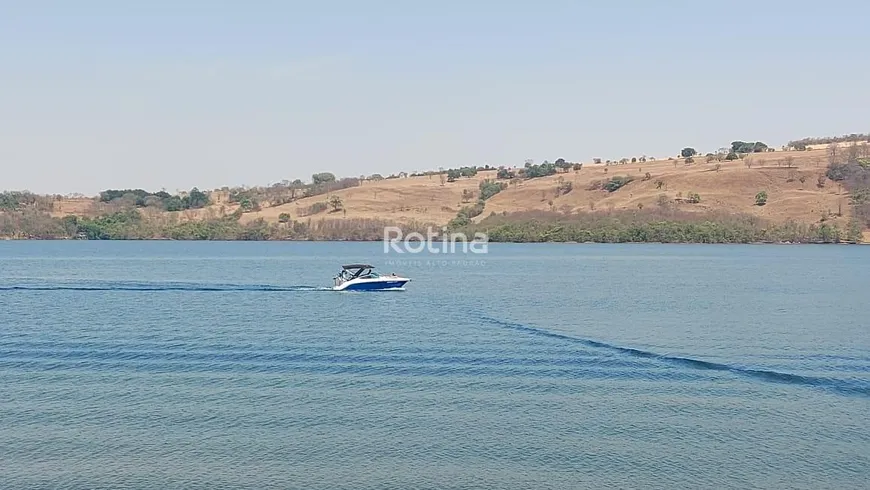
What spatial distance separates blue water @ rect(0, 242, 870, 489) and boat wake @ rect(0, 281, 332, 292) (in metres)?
3.46

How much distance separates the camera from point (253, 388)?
137ft

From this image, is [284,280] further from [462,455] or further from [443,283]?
[462,455]

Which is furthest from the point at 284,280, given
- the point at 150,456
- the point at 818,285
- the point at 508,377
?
the point at 150,456

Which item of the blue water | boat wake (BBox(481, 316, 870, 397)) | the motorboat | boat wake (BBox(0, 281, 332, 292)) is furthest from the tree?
boat wake (BBox(481, 316, 870, 397))

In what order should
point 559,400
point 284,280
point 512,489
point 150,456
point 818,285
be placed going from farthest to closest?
point 284,280
point 818,285
point 559,400
point 150,456
point 512,489

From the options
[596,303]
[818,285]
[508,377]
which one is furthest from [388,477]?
[818,285]

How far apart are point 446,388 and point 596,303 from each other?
34.8 meters

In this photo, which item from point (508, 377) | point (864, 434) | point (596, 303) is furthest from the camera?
point (596, 303)

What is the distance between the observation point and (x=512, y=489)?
29219 millimetres

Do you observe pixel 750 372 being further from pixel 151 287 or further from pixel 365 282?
pixel 151 287

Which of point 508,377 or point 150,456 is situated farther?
point 508,377

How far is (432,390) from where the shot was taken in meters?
41.5

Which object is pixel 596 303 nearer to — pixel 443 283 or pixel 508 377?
pixel 443 283

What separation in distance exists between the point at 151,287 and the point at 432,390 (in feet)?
170
